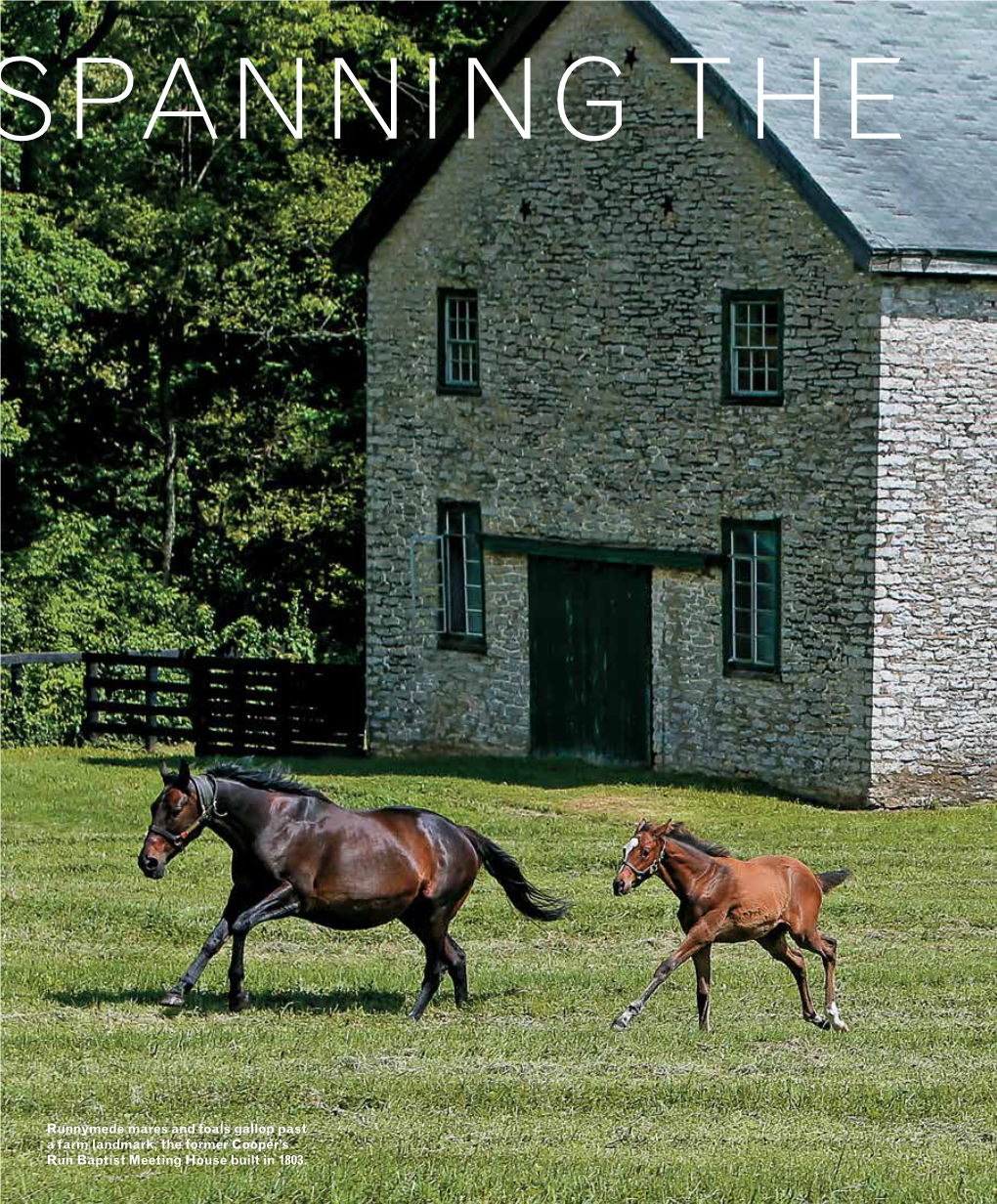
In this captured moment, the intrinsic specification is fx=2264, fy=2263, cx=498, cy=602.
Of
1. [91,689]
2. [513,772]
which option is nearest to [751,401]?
[513,772]

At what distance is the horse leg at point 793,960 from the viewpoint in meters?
12.8

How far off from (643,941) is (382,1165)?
6.99 metres

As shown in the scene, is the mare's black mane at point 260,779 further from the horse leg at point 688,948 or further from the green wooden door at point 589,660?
the green wooden door at point 589,660

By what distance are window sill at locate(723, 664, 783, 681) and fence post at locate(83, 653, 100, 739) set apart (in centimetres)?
1071

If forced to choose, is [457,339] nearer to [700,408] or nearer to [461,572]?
[461,572]

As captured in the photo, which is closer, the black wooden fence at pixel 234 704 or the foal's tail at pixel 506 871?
the foal's tail at pixel 506 871

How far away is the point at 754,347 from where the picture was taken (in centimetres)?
2653

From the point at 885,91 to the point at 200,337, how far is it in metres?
17.7

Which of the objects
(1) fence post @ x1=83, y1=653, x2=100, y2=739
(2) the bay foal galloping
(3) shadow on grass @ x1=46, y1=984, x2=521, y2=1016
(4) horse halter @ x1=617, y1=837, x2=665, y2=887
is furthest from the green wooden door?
(4) horse halter @ x1=617, y1=837, x2=665, y2=887

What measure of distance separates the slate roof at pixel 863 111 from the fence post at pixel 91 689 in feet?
24.7

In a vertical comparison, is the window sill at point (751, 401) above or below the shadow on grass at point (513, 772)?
above

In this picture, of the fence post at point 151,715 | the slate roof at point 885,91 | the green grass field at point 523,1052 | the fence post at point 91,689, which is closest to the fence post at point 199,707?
the fence post at point 151,715

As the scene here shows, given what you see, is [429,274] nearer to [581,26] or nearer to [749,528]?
[581,26]

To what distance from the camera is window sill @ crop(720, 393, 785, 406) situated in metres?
26.1
